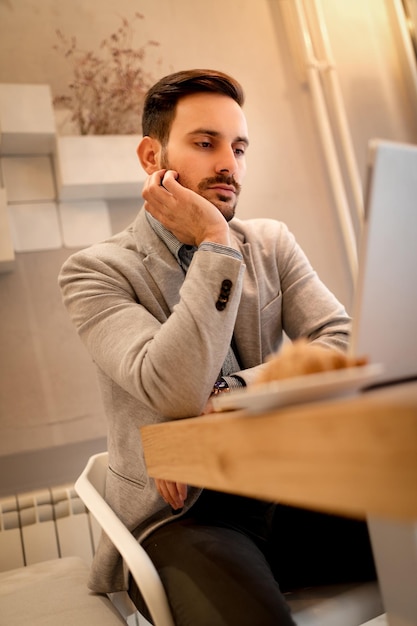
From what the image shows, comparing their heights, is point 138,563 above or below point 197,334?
below

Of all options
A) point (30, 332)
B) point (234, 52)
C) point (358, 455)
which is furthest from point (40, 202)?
point (358, 455)

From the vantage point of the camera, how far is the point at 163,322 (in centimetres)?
138

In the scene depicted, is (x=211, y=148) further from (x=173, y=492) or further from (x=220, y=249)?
(x=173, y=492)

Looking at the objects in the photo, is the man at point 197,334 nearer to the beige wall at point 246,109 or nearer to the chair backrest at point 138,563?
the chair backrest at point 138,563

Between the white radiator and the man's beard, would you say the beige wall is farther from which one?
the man's beard

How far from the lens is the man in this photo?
1.05 m

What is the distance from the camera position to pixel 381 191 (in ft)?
2.24

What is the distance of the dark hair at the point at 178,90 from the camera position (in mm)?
1525

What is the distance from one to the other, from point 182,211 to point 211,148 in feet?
0.85

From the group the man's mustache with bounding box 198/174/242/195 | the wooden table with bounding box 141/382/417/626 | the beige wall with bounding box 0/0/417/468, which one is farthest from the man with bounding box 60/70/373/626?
the beige wall with bounding box 0/0/417/468

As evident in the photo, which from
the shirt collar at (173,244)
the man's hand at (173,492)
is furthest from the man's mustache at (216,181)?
the man's hand at (173,492)

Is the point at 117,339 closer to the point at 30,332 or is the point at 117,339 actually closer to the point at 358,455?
the point at 358,455

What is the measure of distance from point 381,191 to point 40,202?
5.58 feet

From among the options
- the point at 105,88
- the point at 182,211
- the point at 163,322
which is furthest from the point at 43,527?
the point at 105,88
